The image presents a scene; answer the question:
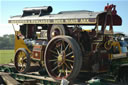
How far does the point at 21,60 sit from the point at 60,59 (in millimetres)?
2945

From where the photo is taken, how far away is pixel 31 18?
28.8 ft

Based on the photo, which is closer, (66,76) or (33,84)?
(66,76)

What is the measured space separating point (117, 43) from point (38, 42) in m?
3.18

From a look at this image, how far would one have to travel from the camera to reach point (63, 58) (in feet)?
22.6

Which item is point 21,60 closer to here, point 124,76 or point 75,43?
point 75,43

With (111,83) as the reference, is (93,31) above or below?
above

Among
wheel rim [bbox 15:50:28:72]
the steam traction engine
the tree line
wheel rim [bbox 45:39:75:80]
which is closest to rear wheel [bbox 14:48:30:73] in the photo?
wheel rim [bbox 15:50:28:72]

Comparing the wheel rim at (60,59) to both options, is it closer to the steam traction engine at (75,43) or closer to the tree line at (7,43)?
the steam traction engine at (75,43)

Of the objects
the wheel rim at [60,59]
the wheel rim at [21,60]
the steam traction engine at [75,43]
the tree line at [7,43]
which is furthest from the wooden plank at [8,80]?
the tree line at [7,43]

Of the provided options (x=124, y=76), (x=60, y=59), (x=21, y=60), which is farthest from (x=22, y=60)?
(x=124, y=76)

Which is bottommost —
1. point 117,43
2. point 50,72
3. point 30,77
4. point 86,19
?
point 30,77

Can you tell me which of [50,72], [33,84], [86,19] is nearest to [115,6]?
[86,19]

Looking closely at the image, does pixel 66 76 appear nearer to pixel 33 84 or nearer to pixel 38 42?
pixel 33 84

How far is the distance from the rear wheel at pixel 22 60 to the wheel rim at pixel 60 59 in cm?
181
